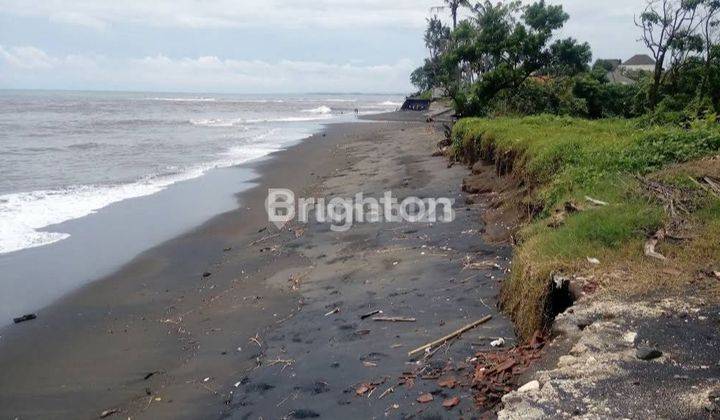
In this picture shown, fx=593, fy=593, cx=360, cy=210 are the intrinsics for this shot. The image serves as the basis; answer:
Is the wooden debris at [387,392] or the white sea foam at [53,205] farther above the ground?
the wooden debris at [387,392]

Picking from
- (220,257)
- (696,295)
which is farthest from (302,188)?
(696,295)

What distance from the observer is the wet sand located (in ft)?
18.0

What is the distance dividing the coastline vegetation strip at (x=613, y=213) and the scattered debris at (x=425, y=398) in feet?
4.04

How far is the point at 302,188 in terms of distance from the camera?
56.9ft

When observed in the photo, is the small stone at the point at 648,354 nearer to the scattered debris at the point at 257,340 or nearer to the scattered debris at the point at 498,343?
the scattered debris at the point at 498,343

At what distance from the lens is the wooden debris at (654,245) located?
5461 millimetres

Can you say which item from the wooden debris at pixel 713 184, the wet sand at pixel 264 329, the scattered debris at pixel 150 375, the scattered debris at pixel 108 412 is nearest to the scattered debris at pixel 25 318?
the wet sand at pixel 264 329

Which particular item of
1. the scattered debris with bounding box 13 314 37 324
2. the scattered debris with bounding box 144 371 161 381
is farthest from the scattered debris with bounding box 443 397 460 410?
the scattered debris with bounding box 13 314 37 324

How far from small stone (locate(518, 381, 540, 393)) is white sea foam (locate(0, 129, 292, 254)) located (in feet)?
33.4

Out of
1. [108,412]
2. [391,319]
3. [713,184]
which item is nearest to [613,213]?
[713,184]

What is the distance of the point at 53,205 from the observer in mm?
14750

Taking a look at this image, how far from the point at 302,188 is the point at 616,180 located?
10799mm

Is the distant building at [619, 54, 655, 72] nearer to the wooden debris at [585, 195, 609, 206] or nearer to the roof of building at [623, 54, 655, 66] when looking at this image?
the roof of building at [623, 54, 655, 66]

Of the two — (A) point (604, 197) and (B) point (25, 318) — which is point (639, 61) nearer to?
(A) point (604, 197)
